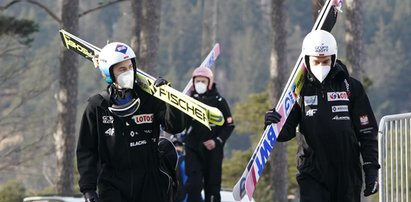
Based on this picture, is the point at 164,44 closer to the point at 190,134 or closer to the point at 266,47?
the point at 266,47

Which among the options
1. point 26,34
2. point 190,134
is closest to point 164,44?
point 26,34

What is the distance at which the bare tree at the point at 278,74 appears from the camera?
2889cm

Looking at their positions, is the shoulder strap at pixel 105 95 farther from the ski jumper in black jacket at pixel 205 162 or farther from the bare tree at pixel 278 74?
the bare tree at pixel 278 74

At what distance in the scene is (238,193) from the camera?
399 inches

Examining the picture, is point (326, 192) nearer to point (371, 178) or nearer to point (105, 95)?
point (371, 178)

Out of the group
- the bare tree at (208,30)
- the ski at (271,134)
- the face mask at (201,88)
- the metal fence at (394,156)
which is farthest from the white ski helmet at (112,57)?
the bare tree at (208,30)

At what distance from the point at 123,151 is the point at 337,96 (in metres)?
1.78

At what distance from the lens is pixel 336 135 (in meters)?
9.91

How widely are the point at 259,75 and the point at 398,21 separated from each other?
15.0 meters

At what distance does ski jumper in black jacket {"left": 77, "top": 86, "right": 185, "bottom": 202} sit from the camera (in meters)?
9.73

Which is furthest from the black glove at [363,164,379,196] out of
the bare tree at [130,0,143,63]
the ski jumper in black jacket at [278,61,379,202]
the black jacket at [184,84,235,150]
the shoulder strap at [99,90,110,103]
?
the bare tree at [130,0,143,63]

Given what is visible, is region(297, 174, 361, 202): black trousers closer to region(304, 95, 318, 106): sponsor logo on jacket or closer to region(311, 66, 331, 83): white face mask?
region(304, 95, 318, 106): sponsor logo on jacket

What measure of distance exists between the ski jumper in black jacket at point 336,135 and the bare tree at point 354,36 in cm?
1219

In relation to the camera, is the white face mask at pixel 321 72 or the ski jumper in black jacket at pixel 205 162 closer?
the white face mask at pixel 321 72
